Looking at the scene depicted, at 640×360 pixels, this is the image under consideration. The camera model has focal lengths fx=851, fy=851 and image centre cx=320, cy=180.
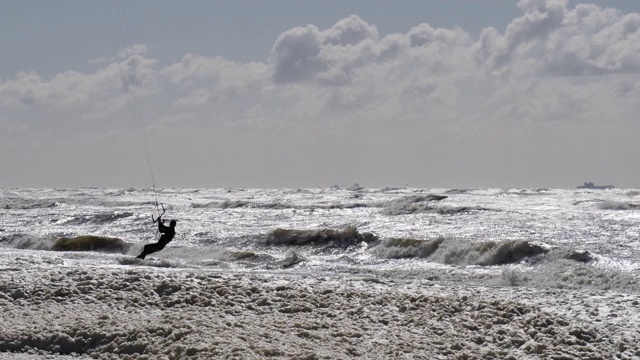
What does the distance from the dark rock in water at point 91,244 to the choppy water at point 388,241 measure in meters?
0.21

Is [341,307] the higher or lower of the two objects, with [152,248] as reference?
lower

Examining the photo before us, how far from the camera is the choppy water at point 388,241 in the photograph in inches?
784

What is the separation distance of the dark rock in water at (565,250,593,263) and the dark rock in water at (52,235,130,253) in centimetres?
1450

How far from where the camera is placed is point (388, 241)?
26.8 meters

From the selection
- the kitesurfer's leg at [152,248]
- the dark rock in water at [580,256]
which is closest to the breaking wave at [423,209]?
the dark rock in water at [580,256]

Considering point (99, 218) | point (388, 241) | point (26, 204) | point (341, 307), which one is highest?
point (26, 204)

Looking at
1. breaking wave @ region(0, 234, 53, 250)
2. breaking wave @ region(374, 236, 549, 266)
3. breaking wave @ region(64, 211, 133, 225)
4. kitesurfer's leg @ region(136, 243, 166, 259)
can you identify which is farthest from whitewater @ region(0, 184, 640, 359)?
breaking wave @ region(64, 211, 133, 225)

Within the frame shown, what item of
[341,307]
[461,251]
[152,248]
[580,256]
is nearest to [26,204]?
[152,248]

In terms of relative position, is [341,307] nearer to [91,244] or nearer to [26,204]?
[91,244]

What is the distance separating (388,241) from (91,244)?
32.2ft

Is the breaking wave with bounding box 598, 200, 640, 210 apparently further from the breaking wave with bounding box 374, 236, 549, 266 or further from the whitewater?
the breaking wave with bounding box 374, 236, 549, 266

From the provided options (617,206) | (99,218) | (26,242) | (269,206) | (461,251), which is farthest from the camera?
(269,206)

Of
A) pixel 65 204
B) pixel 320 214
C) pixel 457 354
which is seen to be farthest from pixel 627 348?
pixel 65 204

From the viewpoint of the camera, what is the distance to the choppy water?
19922mm
